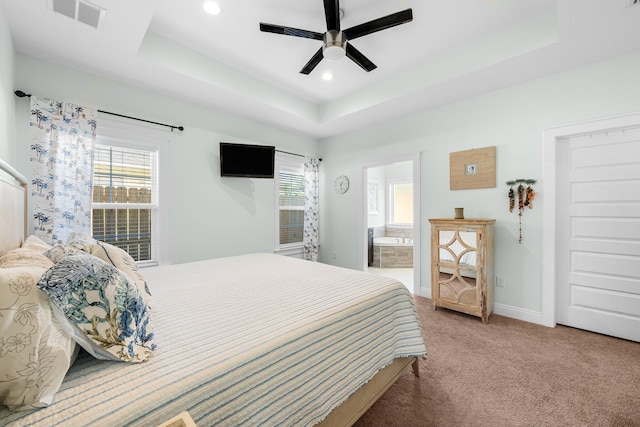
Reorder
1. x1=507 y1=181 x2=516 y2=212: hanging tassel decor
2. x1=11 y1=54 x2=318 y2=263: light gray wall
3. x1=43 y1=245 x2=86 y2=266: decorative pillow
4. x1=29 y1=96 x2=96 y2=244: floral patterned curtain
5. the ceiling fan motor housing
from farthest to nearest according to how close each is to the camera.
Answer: x1=507 y1=181 x2=516 y2=212: hanging tassel decor < x1=11 y1=54 x2=318 y2=263: light gray wall < x1=29 y1=96 x2=96 y2=244: floral patterned curtain < the ceiling fan motor housing < x1=43 y1=245 x2=86 y2=266: decorative pillow

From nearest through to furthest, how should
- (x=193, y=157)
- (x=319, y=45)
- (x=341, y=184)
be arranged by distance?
(x=319, y=45) → (x=193, y=157) → (x=341, y=184)

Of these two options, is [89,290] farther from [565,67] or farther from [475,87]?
[565,67]

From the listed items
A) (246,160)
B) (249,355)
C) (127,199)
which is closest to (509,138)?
(246,160)

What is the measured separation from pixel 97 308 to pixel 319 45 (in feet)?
9.28

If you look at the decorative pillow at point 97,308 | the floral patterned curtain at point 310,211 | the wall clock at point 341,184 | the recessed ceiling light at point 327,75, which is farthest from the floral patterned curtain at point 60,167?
the wall clock at point 341,184

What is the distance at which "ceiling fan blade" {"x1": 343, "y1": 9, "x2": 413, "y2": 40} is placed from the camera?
1.88 meters

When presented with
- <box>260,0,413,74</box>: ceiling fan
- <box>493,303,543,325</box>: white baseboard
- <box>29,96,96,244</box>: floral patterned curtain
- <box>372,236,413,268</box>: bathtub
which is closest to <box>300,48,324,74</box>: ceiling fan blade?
<box>260,0,413,74</box>: ceiling fan

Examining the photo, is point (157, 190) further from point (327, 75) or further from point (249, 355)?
point (249, 355)

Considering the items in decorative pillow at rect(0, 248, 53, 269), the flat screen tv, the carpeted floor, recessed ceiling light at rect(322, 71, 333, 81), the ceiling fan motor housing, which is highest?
recessed ceiling light at rect(322, 71, 333, 81)

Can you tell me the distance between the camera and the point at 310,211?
4652mm

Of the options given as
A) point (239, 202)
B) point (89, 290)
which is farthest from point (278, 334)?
point (239, 202)

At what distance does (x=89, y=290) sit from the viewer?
0.84 m

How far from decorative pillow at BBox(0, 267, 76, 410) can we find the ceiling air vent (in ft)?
6.81

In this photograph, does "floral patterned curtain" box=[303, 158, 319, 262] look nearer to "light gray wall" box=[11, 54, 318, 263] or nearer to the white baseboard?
"light gray wall" box=[11, 54, 318, 263]
